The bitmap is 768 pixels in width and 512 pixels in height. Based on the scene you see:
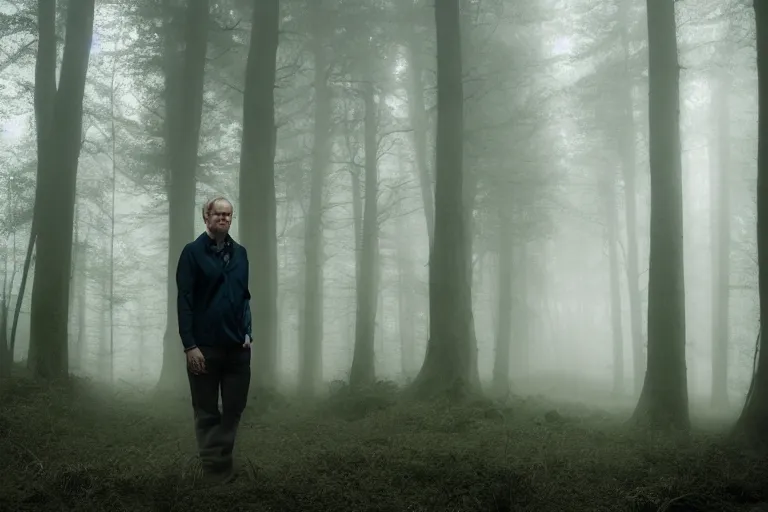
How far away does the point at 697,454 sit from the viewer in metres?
6.79

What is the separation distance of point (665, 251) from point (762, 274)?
193cm

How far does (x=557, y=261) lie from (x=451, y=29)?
2551 cm

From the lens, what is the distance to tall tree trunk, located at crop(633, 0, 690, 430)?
965 centimetres

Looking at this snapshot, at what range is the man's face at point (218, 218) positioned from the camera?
5043 mm

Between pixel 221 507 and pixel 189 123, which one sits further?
pixel 189 123

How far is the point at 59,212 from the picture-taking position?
1042cm

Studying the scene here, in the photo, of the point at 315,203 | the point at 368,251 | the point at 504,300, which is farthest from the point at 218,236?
the point at 504,300

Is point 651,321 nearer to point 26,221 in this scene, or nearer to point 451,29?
point 451,29

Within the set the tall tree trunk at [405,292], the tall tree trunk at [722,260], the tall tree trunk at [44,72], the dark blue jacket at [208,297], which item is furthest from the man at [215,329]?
the tall tree trunk at [405,292]

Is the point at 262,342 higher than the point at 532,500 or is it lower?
higher

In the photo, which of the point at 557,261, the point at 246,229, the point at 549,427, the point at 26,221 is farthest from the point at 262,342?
the point at 557,261

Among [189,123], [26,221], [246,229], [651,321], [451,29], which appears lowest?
[651,321]

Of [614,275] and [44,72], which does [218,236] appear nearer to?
[44,72]

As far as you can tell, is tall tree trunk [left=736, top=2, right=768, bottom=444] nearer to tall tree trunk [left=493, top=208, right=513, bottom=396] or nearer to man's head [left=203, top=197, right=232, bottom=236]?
man's head [left=203, top=197, right=232, bottom=236]
